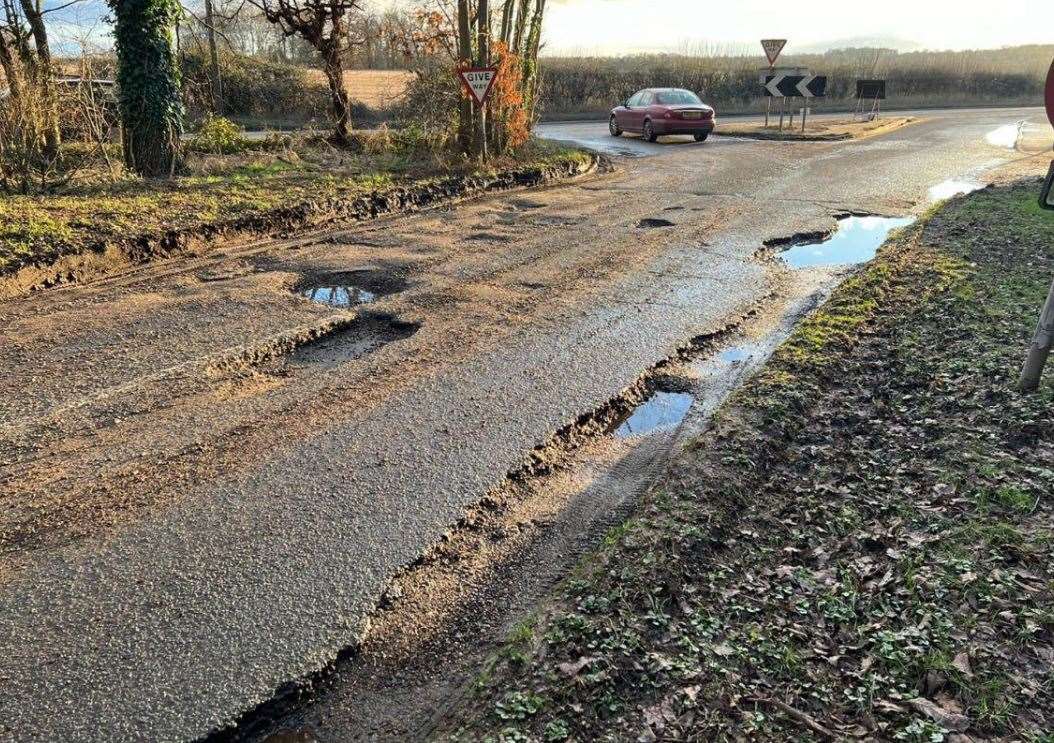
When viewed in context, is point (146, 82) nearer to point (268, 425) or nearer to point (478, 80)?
point (478, 80)

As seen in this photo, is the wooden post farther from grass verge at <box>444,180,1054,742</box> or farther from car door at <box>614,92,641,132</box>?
car door at <box>614,92,641,132</box>

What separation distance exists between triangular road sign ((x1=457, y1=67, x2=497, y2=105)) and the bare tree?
10.4 ft

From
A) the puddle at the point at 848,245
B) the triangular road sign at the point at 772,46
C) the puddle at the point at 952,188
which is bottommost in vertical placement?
the puddle at the point at 848,245

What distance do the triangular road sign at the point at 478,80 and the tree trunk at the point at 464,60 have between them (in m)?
0.93

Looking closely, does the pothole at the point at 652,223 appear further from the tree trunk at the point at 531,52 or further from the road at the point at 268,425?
the tree trunk at the point at 531,52

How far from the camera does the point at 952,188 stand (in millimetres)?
13859

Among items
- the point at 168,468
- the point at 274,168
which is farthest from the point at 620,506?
the point at 274,168

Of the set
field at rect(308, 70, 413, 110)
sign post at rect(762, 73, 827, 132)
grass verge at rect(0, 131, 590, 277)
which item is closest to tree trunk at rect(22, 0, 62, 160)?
grass verge at rect(0, 131, 590, 277)

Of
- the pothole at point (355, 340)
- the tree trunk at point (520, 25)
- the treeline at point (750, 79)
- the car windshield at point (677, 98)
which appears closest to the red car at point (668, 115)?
the car windshield at point (677, 98)

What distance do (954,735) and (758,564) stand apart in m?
1.04

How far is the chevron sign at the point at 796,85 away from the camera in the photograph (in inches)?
910

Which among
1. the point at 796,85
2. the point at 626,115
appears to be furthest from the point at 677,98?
the point at 796,85

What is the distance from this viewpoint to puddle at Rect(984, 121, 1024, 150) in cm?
2072

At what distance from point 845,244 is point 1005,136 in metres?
18.1
